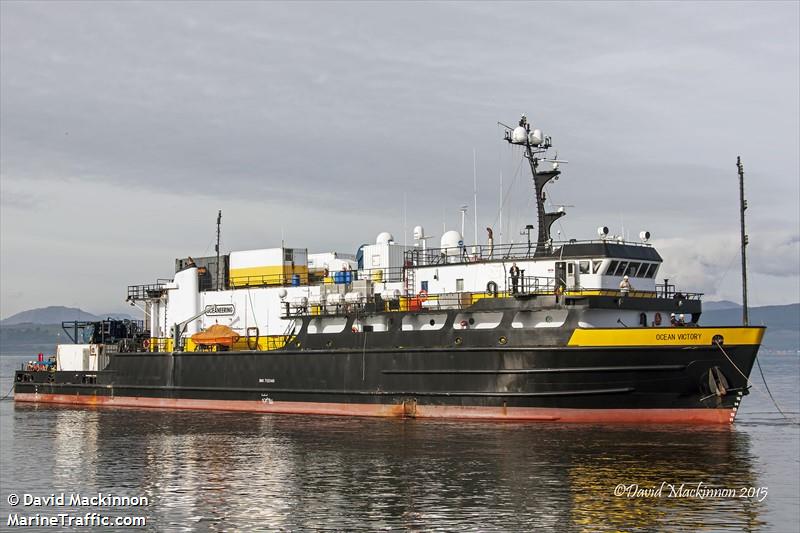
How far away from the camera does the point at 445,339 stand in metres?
33.7

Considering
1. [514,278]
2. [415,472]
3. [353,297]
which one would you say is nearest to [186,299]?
[353,297]

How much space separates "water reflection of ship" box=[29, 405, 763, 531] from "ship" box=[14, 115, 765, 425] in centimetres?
172

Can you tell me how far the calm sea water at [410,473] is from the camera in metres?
18.3

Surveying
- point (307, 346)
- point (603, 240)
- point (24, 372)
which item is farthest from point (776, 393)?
point (24, 372)

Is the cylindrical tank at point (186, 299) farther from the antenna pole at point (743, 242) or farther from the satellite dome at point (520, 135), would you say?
the antenna pole at point (743, 242)

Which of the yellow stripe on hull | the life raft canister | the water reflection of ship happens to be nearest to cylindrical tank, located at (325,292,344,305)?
the water reflection of ship

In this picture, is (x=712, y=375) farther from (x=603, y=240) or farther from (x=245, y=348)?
(x=245, y=348)

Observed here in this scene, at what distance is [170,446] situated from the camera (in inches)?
1143

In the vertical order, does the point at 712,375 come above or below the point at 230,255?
below

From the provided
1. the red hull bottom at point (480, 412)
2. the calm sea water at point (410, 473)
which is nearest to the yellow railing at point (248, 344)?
the red hull bottom at point (480, 412)

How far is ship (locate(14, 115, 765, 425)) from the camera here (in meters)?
31.1

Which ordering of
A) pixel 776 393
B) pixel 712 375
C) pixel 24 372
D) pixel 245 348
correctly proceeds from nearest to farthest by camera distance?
pixel 712 375 < pixel 245 348 < pixel 24 372 < pixel 776 393

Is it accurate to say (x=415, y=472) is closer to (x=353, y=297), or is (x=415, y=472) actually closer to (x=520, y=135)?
(x=353, y=297)

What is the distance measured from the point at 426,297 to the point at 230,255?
1320 centimetres
